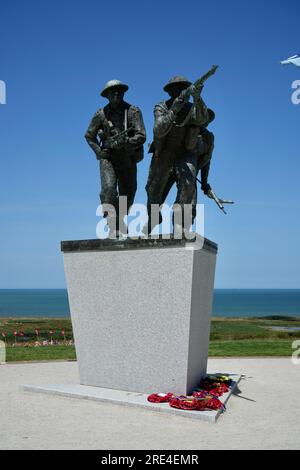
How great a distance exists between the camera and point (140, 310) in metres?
7.39

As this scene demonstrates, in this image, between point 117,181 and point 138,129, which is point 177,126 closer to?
point 138,129

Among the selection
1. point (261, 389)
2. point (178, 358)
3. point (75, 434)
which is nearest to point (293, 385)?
point (261, 389)

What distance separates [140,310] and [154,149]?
8.62 ft

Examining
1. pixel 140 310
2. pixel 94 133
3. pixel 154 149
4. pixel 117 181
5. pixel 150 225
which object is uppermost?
pixel 94 133

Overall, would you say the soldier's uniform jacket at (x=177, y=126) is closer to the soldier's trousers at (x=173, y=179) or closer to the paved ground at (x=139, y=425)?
the soldier's trousers at (x=173, y=179)

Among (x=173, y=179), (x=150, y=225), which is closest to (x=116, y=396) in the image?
(x=150, y=225)

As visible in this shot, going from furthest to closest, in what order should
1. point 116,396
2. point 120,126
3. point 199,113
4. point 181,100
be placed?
point 120,126
point 199,113
point 181,100
point 116,396

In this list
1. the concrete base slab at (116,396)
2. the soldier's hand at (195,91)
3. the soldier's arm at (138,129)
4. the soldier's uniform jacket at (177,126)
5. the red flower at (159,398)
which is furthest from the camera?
the soldier's arm at (138,129)

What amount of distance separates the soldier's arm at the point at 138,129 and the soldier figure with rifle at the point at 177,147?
0.22 metres

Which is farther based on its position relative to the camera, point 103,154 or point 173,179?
point 173,179

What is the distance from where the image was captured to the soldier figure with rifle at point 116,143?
8125 mm

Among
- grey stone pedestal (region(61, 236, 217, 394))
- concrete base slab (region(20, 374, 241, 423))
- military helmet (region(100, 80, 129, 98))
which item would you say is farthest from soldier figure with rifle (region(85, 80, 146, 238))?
concrete base slab (region(20, 374, 241, 423))

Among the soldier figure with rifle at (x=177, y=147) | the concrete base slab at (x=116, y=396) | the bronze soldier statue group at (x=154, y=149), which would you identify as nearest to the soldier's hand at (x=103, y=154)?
the bronze soldier statue group at (x=154, y=149)

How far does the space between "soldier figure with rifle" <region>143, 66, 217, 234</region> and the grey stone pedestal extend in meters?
0.88
